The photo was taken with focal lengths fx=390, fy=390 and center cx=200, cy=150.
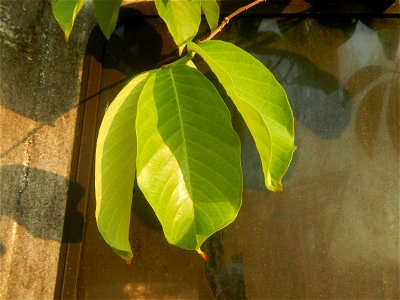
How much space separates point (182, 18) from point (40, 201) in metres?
0.65

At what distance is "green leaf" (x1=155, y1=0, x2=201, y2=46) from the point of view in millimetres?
898

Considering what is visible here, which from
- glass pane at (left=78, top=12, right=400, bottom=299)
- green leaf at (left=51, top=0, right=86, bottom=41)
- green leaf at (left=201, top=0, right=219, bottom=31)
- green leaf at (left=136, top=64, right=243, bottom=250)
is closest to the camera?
green leaf at (left=136, top=64, right=243, bottom=250)

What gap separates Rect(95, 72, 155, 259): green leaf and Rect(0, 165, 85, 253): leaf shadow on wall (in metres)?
0.43

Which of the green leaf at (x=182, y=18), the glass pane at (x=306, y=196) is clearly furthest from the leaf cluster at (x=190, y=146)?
the glass pane at (x=306, y=196)

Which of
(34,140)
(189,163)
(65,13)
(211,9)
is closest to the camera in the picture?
(189,163)

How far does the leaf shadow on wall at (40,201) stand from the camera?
41.4 inches

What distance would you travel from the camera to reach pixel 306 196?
45.3 inches

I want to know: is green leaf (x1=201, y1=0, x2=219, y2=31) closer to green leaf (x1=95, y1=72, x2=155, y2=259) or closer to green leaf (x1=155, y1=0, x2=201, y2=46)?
green leaf (x1=155, y1=0, x2=201, y2=46)

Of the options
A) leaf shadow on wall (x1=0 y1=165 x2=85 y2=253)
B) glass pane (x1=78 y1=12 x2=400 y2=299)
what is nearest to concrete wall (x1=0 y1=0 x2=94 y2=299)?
leaf shadow on wall (x1=0 y1=165 x2=85 y2=253)

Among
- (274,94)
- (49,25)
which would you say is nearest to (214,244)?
(274,94)

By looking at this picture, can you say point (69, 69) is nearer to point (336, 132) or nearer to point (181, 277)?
point (181, 277)

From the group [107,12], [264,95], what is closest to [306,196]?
[264,95]

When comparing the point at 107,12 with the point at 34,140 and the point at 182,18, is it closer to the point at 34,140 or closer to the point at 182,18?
the point at 182,18

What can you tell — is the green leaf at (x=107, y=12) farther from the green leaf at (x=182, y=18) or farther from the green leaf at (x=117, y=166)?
the green leaf at (x=117, y=166)
